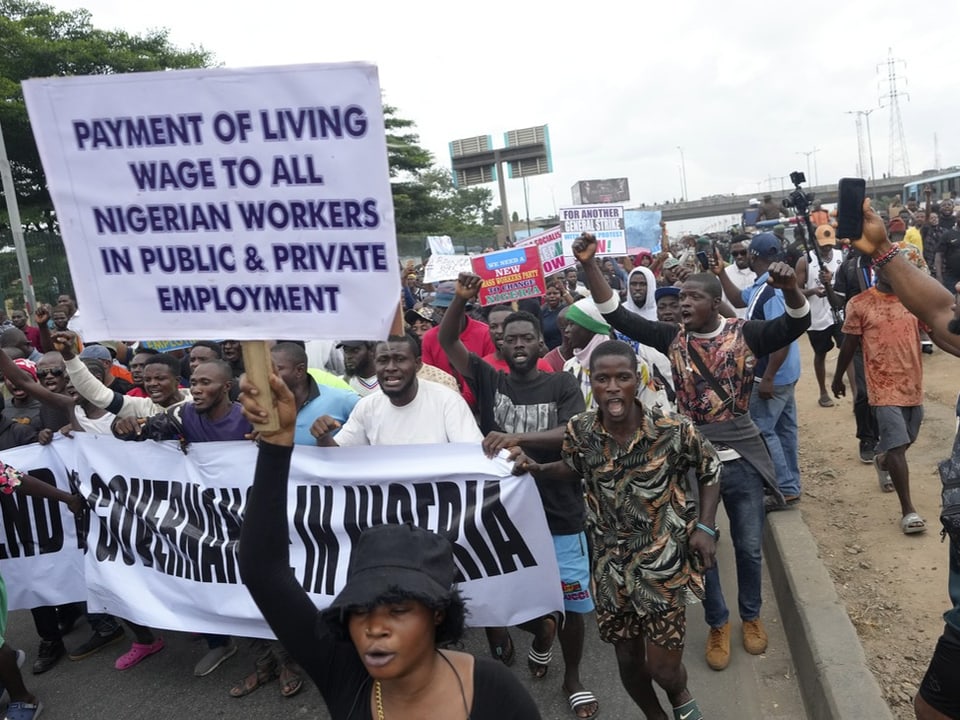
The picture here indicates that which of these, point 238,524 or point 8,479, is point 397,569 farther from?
point 8,479

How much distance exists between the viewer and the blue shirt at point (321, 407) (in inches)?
167

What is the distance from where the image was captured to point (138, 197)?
2016 mm

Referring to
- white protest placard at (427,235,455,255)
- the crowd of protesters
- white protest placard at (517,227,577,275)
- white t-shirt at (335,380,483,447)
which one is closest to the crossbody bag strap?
the crowd of protesters

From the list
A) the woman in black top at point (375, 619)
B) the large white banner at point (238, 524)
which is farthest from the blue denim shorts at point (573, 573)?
the woman in black top at point (375, 619)

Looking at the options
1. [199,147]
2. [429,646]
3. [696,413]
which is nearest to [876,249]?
[696,413]

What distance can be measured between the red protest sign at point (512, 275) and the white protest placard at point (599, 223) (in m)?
2.28

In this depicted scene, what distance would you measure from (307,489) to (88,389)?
1833 millimetres

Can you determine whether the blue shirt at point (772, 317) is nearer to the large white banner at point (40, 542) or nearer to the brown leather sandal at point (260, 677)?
the brown leather sandal at point (260, 677)

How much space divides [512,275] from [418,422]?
4567 mm

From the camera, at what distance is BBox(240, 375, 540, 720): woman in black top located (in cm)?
156

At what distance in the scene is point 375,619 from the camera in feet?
5.15

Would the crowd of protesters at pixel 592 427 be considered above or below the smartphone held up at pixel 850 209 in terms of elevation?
below

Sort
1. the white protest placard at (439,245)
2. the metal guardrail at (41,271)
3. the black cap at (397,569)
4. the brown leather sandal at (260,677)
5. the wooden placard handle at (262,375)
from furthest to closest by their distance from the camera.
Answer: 1. the metal guardrail at (41,271)
2. the white protest placard at (439,245)
3. the brown leather sandal at (260,677)
4. the wooden placard handle at (262,375)
5. the black cap at (397,569)

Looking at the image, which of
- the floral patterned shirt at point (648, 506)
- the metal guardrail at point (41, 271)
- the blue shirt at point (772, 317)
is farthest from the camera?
the metal guardrail at point (41, 271)
